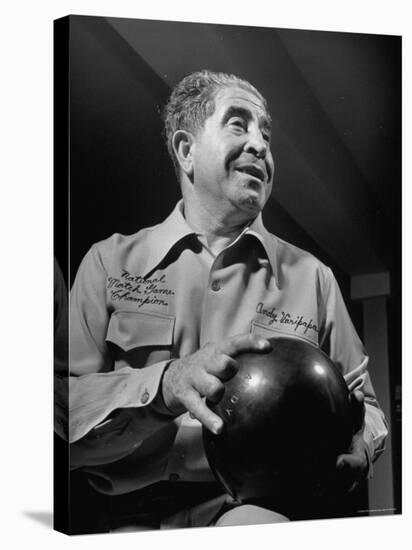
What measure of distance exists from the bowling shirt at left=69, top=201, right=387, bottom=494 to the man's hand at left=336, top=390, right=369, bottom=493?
0.53m

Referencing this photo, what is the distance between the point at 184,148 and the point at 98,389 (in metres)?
1.45

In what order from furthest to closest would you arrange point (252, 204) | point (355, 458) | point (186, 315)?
point (355, 458), point (252, 204), point (186, 315)

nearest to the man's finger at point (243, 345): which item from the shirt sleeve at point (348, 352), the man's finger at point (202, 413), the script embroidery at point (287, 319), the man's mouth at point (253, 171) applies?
the script embroidery at point (287, 319)

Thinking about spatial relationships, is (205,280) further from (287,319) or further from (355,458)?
(355,458)

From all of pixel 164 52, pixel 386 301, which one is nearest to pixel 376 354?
pixel 386 301

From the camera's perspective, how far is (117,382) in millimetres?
8133

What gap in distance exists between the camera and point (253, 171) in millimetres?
8547

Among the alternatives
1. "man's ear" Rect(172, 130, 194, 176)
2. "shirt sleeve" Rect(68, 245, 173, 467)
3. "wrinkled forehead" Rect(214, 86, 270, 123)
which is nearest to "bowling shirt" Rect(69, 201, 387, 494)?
"shirt sleeve" Rect(68, 245, 173, 467)

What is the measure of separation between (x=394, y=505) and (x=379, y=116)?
239 cm

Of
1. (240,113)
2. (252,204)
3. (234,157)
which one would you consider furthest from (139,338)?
(240,113)

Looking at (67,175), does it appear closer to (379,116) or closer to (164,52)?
(164,52)

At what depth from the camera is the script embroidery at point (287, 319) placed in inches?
337

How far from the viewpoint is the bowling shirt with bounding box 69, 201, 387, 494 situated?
26.6ft

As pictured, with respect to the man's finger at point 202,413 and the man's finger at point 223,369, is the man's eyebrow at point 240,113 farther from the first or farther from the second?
the man's finger at point 202,413
